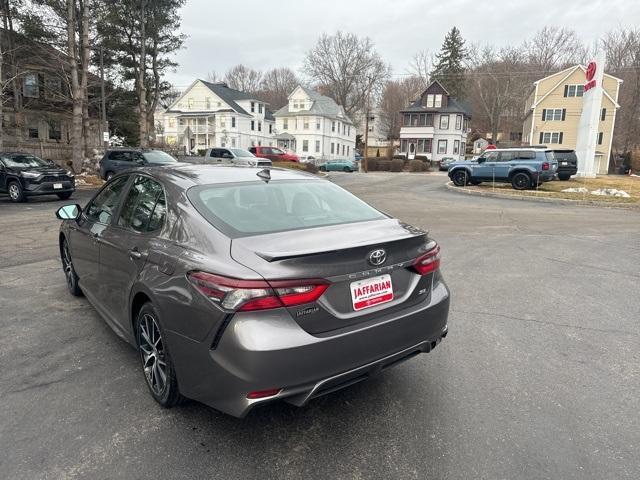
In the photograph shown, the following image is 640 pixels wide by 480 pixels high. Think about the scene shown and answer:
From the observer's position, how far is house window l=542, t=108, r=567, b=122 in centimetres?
4647

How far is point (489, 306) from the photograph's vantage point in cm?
509

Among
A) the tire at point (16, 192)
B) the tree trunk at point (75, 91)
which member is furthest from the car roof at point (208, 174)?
the tree trunk at point (75, 91)

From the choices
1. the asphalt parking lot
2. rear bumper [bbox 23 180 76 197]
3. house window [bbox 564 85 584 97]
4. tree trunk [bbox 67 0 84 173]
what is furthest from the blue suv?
house window [bbox 564 85 584 97]

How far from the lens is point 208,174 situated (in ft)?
11.6

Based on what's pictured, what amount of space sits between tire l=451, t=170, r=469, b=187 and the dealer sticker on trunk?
21.4 m

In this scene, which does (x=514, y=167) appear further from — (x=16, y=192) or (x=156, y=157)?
(x=16, y=192)

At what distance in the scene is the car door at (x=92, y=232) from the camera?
12.9ft

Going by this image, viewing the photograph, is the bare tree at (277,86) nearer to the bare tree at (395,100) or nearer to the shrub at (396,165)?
the bare tree at (395,100)

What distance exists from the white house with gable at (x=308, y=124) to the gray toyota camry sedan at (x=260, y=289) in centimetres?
5463

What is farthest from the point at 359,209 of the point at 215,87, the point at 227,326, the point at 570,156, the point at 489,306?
the point at 215,87

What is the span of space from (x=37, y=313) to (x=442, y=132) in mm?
58468

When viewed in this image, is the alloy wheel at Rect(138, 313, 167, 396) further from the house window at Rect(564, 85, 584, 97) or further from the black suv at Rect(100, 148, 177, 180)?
the house window at Rect(564, 85, 584, 97)

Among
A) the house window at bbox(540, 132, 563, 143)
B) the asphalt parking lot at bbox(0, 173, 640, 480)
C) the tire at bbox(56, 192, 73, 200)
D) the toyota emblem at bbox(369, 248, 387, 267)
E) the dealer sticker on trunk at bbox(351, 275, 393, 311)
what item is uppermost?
the house window at bbox(540, 132, 563, 143)

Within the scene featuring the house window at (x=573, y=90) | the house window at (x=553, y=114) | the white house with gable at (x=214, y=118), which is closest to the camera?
the house window at (x=573, y=90)
